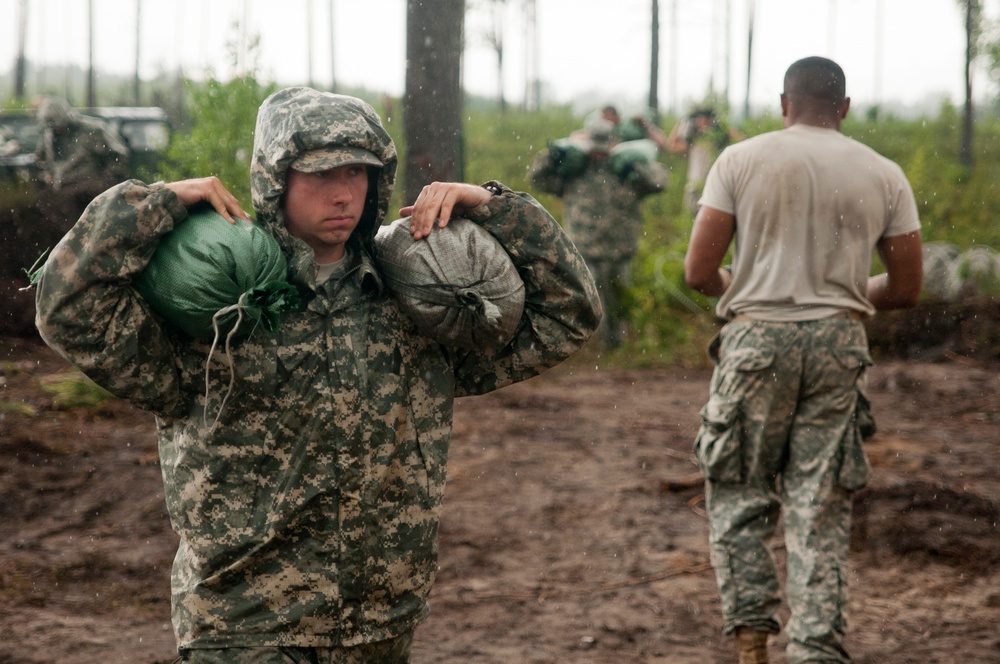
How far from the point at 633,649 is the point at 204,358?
258 centimetres

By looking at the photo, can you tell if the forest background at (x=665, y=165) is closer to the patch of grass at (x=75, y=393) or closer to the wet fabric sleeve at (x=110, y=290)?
the patch of grass at (x=75, y=393)

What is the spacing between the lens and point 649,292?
1109 centimetres

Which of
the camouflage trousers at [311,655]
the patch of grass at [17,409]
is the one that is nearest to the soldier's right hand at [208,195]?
the camouflage trousers at [311,655]

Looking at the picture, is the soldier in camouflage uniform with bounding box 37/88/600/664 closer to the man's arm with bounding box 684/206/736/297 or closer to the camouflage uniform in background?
the man's arm with bounding box 684/206/736/297

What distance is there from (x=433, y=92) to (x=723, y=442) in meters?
3.92

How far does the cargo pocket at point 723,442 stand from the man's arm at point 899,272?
25.0 inches

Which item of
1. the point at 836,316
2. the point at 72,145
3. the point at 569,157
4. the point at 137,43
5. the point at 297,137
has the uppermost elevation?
the point at 137,43

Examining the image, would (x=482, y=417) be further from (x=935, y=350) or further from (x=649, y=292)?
(x=935, y=350)

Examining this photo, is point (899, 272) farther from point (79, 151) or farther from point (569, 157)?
point (79, 151)

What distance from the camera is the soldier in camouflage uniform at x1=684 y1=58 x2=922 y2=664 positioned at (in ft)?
11.4

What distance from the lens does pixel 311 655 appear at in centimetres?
240

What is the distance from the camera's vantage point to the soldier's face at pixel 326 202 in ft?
7.72

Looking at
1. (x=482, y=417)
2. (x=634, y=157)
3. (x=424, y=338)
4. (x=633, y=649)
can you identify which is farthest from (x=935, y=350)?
(x=424, y=338)

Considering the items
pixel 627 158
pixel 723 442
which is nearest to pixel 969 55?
pixel 627 158
